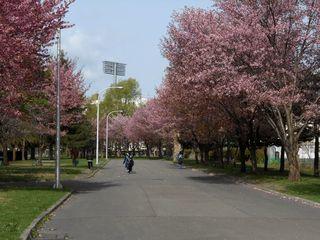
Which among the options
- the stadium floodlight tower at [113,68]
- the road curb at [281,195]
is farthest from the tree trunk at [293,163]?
the stadium floodlight tower at [113,68]

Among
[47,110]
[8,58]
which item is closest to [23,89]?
[8,58]

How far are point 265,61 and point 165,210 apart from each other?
14.8m

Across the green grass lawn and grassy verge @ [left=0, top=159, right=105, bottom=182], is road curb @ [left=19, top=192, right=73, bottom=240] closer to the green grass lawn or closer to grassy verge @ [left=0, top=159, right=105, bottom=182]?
the green grass lawn

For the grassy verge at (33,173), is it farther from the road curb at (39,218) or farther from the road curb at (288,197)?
the road curb at (288,197)

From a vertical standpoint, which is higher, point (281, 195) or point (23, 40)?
point (23, 40)

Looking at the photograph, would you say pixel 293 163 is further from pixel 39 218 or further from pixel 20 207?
pixel 39 218

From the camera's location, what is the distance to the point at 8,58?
19.1 meters

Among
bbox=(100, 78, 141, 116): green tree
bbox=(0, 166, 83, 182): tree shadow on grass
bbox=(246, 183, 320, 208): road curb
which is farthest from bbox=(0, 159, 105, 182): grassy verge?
bbox=(100, 78, 141, 116): green tree

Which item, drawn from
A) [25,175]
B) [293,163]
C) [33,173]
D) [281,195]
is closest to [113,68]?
[33,173]

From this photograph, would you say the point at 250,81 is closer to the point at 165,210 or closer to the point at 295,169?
the point at 295,169

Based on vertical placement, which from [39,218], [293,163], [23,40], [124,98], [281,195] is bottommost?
[281,195]

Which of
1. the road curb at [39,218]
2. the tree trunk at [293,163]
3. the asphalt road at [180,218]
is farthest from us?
the tree trunk at [293,163]

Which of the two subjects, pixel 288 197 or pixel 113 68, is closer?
pixel 288 197

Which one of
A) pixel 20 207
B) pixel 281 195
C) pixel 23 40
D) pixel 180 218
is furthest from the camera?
pixel 281 195
